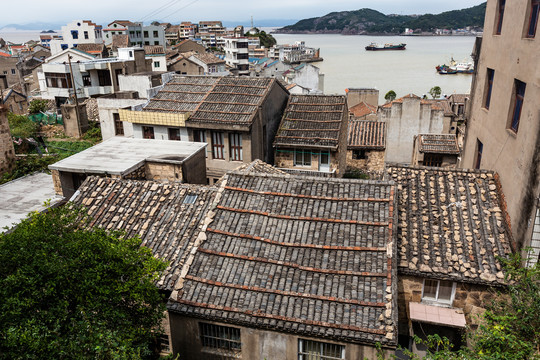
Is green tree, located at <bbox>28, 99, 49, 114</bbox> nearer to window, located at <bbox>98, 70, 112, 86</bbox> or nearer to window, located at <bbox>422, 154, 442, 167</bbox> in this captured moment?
window, located at <bbox>98, 70, 112, 86</bbox>

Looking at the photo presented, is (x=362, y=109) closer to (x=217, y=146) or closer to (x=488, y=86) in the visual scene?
(x=217, y=146)

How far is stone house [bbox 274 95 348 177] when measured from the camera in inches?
982

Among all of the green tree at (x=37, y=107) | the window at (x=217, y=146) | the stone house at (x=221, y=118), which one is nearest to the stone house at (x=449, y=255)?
the stone house at (x=221, y=118)

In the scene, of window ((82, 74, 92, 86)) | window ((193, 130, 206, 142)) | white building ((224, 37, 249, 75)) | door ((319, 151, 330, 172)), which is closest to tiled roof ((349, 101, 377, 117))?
door ((319, 151, 330, 172))

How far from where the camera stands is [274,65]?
270 ft

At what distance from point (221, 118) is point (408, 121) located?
20.6 m

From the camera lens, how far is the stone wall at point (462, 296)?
38.9ft

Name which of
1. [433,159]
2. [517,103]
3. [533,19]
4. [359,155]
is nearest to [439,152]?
[433,159]

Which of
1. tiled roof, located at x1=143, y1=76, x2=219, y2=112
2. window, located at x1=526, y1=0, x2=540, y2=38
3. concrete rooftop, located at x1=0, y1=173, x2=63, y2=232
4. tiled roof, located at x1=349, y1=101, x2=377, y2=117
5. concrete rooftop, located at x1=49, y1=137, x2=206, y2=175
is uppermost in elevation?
window, located at x1=526, y1=0, x2=540, y2=38

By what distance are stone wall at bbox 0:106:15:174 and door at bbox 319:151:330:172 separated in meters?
20.2

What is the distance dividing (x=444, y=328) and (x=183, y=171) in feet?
39.8

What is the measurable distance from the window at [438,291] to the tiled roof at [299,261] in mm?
2737

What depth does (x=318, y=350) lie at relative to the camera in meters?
10.1

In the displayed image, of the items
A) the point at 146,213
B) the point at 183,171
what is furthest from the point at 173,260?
the point at 183,171
